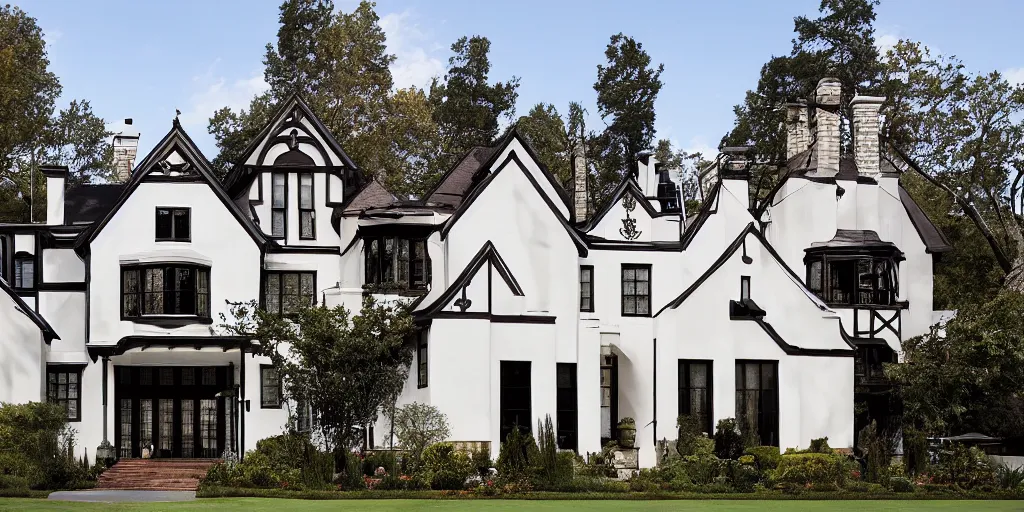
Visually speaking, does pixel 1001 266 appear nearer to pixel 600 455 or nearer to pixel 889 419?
pixel 889 419

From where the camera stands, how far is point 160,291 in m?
43.4

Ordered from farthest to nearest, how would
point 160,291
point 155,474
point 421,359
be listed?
1. point 160,291
2. point 421,359
3. point 155,474

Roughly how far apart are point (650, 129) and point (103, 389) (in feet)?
119

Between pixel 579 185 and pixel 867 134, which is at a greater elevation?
pixel 867 134

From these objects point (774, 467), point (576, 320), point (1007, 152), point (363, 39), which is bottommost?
point (774, 467)

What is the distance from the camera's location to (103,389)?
43625 millimetres

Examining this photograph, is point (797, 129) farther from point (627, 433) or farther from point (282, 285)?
point (282, 285)

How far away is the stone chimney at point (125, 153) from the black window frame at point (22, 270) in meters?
6.44

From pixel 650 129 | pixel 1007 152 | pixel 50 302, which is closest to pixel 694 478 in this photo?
pixel 50 302

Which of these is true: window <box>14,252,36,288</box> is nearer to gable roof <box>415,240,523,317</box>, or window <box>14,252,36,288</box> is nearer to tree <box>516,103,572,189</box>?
gable roof <box>415,240,523,317</box>

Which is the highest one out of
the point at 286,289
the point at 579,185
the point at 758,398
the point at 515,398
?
the point at 579,185

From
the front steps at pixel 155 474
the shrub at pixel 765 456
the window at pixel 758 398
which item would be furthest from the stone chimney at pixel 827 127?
the front steps at pixel 155 474

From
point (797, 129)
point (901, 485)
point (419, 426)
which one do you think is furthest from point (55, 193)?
point (901, 485)

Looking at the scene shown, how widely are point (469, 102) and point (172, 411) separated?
26123mm
